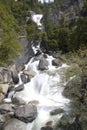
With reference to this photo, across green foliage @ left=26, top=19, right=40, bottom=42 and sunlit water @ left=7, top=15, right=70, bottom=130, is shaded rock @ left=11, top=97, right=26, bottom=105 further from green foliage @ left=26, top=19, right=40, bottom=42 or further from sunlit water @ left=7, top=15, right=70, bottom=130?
green foliage @ left=26, top=19, right=40, bottom=42

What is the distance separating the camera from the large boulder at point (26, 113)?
81.7 feet

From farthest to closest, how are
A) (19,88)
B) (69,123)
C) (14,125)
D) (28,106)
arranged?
(19,88), (28,106), (14,125), (69,123)

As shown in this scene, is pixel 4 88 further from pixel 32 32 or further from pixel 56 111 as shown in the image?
pixel 32 32

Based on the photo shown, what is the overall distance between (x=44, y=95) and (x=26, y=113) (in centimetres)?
790

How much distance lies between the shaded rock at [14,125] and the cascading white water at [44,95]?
26.9 inches

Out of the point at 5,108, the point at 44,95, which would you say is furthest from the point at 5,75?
the point at 5,108

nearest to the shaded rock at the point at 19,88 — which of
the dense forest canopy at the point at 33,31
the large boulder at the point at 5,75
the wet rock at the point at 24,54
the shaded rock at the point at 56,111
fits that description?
the large boulder at the point at 5,75

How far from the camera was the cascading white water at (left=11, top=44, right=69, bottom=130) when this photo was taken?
82.5 feet

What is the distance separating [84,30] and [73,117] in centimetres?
2602

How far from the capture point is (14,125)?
2402 centimetres

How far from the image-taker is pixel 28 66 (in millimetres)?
43188

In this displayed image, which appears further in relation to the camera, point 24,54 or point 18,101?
point 24,54

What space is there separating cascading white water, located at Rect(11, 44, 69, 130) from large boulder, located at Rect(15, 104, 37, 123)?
53 centimetres

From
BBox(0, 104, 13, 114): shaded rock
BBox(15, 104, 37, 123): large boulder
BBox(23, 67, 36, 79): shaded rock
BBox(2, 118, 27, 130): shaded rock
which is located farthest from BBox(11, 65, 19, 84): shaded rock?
BBox(2, 118, 27, 130): shaded rock
